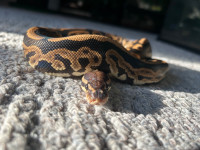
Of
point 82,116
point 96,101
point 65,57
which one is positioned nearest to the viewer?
point 82,116

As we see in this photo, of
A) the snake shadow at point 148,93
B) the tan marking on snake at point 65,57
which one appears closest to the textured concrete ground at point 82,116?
the snake shadow at point 148,93

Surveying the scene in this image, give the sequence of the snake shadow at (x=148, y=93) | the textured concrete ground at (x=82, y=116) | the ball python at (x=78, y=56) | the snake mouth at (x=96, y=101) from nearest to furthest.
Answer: the textured concrete ground at (x=82, y=116), the snake mouth at (x=96, y=101), the snake shadow at (x=148, y=93), the ball python at (x=78, y=56)

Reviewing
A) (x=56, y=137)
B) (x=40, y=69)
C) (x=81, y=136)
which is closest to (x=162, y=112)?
(x=81, y=136)

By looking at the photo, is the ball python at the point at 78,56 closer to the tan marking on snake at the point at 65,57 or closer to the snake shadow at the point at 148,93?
the tan marking on snake at the point at 65,57

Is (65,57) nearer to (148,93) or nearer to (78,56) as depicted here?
(78,56)

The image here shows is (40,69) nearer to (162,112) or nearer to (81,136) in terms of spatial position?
(81,136)

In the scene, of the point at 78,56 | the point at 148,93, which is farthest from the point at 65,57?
the point at 148,93
